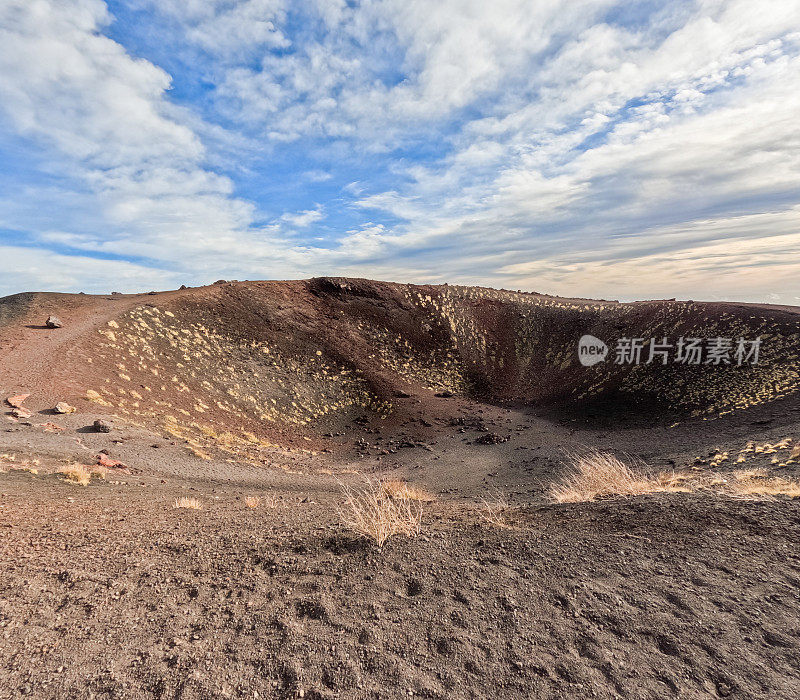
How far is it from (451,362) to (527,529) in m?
27.1

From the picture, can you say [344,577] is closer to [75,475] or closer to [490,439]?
[75,475]

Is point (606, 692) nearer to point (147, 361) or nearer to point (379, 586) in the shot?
point (379, 586)

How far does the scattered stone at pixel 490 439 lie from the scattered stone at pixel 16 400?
60.4ft

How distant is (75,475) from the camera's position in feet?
27.0

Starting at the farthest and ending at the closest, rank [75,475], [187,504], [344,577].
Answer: [75,475] < [187,504] < [344,577]

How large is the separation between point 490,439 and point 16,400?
19.4m

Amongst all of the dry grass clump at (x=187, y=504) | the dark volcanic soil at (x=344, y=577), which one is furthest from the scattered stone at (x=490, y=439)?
the dry grass clump at (x=187, y=504)

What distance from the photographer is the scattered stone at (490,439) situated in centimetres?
1995

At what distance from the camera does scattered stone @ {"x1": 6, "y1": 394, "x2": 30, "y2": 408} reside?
12.1 meters

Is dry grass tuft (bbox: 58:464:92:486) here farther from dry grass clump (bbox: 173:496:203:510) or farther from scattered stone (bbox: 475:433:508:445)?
Result: scattered stone (bbox: 475:433:508:445)

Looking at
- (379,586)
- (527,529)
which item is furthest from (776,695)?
(379,586)

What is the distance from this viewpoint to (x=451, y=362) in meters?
32.2

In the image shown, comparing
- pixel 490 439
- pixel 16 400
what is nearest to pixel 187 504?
pixel 16 400

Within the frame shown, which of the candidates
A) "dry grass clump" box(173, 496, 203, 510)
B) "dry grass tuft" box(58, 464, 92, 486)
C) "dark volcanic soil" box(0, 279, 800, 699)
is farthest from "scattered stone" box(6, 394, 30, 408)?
"dry grass clump" box(173, 496, 203, 510)
